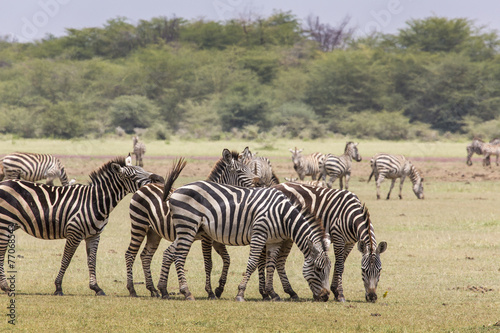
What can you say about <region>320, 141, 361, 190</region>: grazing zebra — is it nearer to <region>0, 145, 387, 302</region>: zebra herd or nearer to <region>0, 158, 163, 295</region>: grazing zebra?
<region>0, 145, 387, 302</region>: zebra herd

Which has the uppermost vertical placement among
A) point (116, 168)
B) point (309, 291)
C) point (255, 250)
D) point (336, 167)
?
point (116, 168)

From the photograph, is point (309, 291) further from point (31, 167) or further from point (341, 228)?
point (31, 167)

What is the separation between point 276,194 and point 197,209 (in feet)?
3.43

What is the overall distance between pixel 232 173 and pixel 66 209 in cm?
275

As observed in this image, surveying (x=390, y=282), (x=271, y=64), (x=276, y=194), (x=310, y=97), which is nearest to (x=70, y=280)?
(x=276, y=194)

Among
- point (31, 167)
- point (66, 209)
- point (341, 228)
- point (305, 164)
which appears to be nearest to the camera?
point (66, 209)

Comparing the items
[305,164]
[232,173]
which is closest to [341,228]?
[232,173]

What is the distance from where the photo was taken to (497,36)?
81812 millimetres

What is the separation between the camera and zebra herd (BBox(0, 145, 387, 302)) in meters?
8.64

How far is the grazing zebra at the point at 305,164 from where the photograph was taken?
25109mm

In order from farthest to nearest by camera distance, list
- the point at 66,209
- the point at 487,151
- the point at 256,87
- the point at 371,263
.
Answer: the point at 256,87
the point at 487,151
the point at 66,209
the point at 371,263

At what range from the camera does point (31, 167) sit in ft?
62.6

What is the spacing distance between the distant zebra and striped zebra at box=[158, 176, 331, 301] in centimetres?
30

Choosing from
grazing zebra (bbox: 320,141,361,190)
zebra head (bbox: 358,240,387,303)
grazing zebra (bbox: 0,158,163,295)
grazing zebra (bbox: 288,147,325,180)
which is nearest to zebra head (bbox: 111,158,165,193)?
grazing zebra (bbox: 0,158,163,295)
